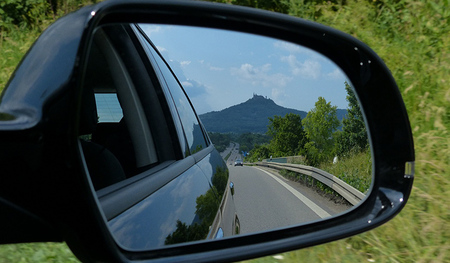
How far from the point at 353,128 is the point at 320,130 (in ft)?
0.92

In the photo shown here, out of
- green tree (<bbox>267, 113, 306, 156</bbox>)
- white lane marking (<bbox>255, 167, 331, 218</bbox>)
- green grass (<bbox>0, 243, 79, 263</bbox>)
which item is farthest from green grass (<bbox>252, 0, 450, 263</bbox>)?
green tree (<bbox>267, 113, 306, 156</bbox>)

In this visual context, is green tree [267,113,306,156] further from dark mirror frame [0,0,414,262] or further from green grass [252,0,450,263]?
green grass [252,0,450,263]

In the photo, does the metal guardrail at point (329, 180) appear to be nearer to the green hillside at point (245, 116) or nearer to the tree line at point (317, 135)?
the tree line at point (317, 135)

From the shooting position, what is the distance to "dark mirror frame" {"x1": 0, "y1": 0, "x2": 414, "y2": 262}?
2.59 feet

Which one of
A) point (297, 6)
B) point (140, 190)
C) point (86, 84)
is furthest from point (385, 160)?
point (297, 6)

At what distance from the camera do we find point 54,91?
808 millimetres

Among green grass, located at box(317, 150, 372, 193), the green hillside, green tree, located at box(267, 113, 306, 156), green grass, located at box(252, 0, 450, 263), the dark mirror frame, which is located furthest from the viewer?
green grass, located at box(252, 0, 450, 263)

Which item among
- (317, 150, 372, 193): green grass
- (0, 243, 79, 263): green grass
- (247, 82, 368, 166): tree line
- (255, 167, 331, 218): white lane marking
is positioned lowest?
(0, 243, 79, 263): green grass

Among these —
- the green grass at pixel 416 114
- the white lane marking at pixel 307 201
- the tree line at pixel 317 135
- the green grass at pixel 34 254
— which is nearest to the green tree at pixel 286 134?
the tree line at pixel 317 135

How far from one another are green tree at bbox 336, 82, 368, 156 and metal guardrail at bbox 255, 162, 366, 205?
15 cm

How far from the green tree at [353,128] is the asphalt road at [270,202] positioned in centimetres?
30

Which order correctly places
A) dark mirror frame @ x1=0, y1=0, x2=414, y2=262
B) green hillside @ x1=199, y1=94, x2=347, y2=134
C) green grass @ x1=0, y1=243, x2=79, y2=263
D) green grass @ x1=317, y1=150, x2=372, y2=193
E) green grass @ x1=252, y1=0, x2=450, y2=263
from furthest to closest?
green grass @ x1=252, y1=0, x2=450, y2=263, green grass @ x1=0, y1=243, x2=79, y2=263, green grass @ x1=317, y1=150, x2=372, y2=193, green hillside @ x1=199, y1=94, x2=347, y2=134, dark mirror frame @ x1=0, y1=0, x2=414, y2=262

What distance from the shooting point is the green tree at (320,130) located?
158cm

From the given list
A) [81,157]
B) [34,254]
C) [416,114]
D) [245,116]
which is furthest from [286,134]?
[416,114]
